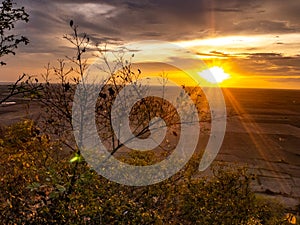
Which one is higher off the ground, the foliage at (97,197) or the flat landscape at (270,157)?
the foliage at (97,197)

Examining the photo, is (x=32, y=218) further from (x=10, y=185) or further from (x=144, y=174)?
(x=144, y=174)

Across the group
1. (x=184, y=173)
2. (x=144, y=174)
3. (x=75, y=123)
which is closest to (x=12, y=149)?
(x=75, y=123)

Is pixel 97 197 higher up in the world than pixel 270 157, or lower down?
higher up

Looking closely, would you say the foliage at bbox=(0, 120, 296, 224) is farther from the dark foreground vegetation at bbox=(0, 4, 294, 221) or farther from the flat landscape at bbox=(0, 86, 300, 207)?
the flat landscape at bbox=(0, 86, 300, 207)

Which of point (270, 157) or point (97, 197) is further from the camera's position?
point (270, 157)

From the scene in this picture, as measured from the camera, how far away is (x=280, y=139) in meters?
56.0

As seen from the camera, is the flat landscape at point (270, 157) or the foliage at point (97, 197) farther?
the flat landscape at point (270, 157)

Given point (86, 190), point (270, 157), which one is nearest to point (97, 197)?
point (86, 190)

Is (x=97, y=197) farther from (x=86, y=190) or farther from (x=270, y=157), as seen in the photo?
(x=270, y=157)

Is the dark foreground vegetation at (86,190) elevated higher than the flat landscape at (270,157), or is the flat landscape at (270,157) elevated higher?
the dark foreground vegetation at (86,190)

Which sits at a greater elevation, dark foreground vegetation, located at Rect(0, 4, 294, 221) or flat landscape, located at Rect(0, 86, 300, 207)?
dark foreground vegetation, located at Rect(0, 4, 294, 221)

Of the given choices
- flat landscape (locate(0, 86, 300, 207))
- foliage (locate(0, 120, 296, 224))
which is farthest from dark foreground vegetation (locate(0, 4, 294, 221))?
flat landscape (locate(0, 86, 300, 207))

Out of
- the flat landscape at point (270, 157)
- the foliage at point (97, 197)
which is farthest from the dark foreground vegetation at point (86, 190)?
the flat landscape at point (270, 157)

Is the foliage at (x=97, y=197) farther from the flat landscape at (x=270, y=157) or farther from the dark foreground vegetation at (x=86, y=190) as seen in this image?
the flat landscape at (x=270, y=157)
